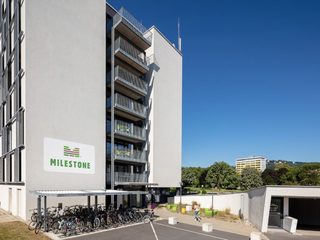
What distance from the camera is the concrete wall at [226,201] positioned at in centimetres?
2838

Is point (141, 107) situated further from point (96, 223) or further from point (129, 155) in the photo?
point (96, 223)

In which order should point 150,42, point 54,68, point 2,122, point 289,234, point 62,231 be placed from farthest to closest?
point 150,42 → point 2,122 → point 54,68 → point 289,234 → point 62,231

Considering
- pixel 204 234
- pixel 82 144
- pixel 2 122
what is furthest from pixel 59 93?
pixel 204 234

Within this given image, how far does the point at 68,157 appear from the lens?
2245 cm

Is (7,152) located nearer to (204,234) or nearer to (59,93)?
(59,93)

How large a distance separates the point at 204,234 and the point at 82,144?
1337 centimetres

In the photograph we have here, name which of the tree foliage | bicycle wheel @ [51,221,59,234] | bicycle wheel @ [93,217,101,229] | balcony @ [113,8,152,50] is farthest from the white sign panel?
the tree foliage

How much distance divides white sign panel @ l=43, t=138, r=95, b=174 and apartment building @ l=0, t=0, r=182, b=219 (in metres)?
0.08

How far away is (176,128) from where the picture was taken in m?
39.0

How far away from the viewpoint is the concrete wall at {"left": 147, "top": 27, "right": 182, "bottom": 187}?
1340 inches

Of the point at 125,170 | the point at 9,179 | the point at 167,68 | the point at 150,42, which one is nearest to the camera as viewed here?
the point at 9,179

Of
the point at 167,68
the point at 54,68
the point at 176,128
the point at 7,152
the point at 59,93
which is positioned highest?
the point at 167,68

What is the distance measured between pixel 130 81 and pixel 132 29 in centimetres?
635

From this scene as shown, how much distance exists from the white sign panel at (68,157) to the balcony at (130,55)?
11.7m
